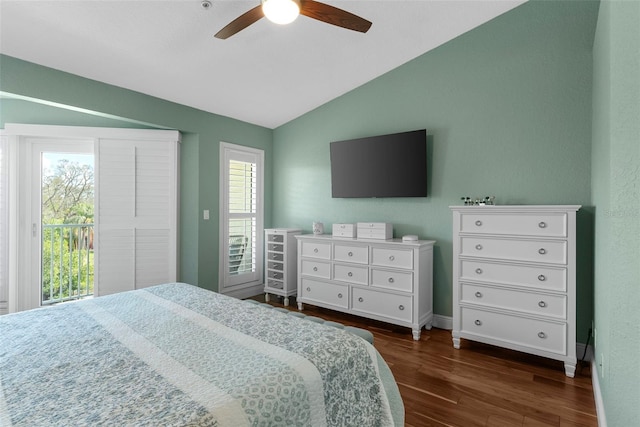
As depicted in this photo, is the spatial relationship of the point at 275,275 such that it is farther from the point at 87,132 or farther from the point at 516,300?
the point at 516,300

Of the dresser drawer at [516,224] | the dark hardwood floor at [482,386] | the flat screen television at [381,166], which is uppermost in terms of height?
the flat screen television at [381,166]

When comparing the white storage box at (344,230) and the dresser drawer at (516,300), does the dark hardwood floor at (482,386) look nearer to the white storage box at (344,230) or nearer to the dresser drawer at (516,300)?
the dresser drawer at (516,300)

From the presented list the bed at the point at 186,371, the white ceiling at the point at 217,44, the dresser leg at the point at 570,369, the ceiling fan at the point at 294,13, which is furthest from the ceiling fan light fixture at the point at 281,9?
the dresser leg at the point at 570,369

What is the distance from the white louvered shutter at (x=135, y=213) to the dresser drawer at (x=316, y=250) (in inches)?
58.7

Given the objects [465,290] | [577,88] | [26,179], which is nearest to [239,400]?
[465,290]

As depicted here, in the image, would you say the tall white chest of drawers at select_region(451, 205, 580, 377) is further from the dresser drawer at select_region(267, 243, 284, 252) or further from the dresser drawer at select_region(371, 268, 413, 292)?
the dresser drawer at select_region(267, 243, 284, 252)

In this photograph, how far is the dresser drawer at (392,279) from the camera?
304cm

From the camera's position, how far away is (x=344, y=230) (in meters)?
3.61

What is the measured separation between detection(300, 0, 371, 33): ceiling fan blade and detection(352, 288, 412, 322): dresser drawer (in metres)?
2.28

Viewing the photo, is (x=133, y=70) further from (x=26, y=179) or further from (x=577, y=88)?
(x=577, y=88)

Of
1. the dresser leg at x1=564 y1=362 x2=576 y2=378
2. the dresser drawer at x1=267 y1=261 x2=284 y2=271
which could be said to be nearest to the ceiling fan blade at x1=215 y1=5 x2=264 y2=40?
the dresser drawer at x1=267 y1=261 x2=284 y2=271

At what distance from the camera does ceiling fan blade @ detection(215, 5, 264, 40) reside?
1885 millimetres

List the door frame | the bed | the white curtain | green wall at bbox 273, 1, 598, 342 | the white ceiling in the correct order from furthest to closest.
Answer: the door frame < the white curtain < green wall at bbox 273, 1, 598, 342 < the white ceiling < the bed

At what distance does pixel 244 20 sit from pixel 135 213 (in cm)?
251
